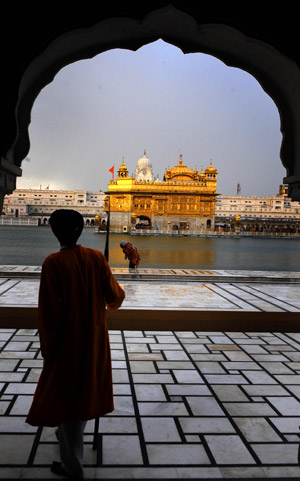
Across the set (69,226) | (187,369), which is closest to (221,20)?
(69,226)

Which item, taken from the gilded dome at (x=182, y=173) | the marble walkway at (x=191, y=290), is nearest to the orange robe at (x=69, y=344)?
the marble walkway at (x=191, y=290)

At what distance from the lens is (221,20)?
2.07 meters

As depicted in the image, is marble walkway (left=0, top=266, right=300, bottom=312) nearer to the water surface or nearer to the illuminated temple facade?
the water surface

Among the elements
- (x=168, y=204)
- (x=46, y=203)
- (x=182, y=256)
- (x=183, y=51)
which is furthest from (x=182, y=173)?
(x=183, y=51)

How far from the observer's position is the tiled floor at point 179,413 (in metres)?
1.89

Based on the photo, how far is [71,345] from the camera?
1657mm

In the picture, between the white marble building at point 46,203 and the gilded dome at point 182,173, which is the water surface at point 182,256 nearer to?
the gilded dome at point 182,173

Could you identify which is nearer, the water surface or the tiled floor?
the tiled floor

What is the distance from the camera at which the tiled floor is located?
6.19 feet

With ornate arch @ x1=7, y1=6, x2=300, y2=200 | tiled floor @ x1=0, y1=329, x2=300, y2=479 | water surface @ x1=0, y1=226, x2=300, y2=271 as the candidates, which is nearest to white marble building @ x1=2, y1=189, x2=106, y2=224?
water surface @ x1=0, y1=226, x2=300, y2=271

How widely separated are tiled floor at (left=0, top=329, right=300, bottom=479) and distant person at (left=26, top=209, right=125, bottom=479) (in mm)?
333

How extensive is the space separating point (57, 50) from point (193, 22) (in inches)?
30.4

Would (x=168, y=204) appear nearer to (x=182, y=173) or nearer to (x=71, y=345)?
(x=182, y=173)

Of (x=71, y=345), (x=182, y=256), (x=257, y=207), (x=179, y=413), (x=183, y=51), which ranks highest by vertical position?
(x=257, y=207)
